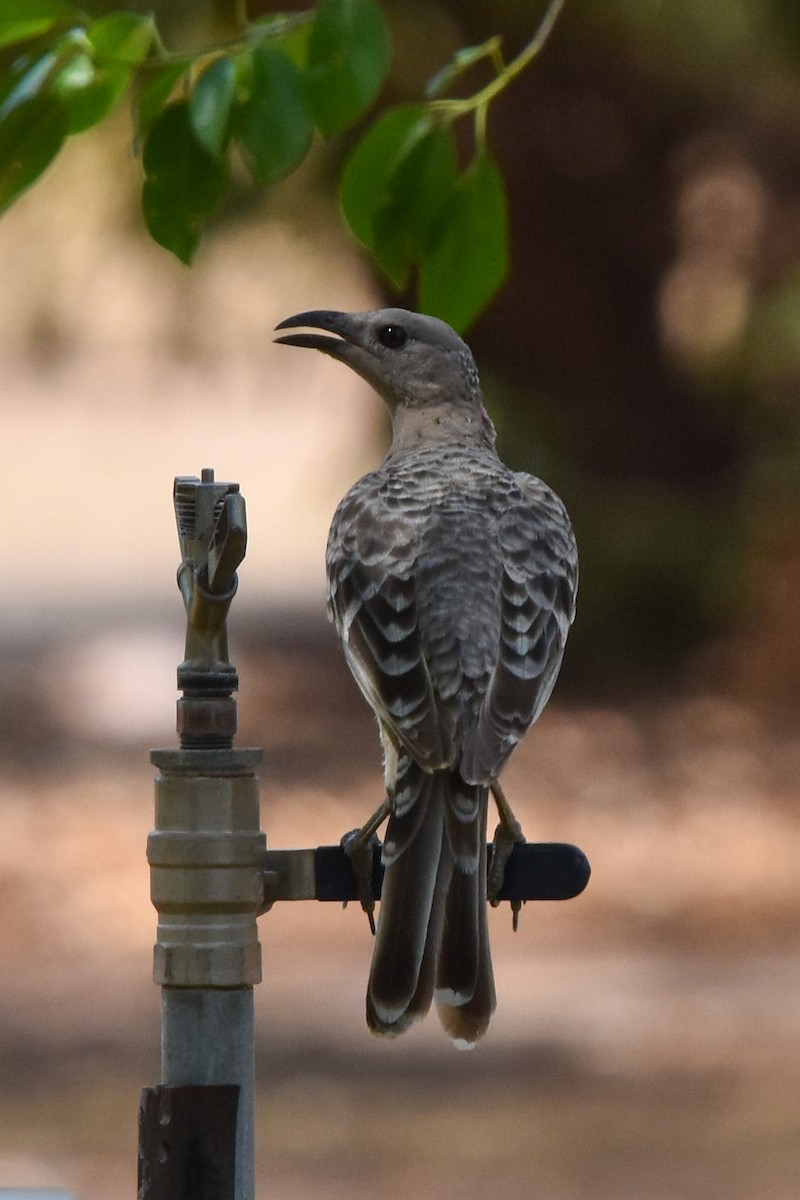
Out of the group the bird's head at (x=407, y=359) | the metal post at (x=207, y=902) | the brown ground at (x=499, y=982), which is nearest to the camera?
the metal post at (x=207, y=902)

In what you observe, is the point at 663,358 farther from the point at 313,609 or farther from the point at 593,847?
the point at 313,609

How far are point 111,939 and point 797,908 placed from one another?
13.2ft

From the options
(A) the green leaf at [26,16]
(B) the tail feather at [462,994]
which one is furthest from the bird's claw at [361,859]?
(A) the green leaf at [26,16]

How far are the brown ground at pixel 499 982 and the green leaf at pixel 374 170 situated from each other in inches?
212

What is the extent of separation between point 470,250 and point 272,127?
406 millimetres

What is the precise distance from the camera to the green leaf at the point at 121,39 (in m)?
3.43

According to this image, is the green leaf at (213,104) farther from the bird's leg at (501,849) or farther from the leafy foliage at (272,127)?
the bird's leg at (501,849)

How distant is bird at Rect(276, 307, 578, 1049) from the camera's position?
331 centimetres

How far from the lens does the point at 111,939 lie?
39.8ft

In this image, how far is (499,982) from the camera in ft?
35.9

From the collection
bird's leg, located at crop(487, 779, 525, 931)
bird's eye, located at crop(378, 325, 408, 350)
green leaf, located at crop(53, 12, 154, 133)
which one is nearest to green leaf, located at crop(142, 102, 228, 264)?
green leaf, located at crop(53, 12, 154, 133)

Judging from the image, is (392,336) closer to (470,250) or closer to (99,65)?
(470,250)

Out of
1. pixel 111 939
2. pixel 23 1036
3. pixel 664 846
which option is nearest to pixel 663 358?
pixel 664 846

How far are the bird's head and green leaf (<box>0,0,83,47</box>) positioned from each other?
4.33ft
